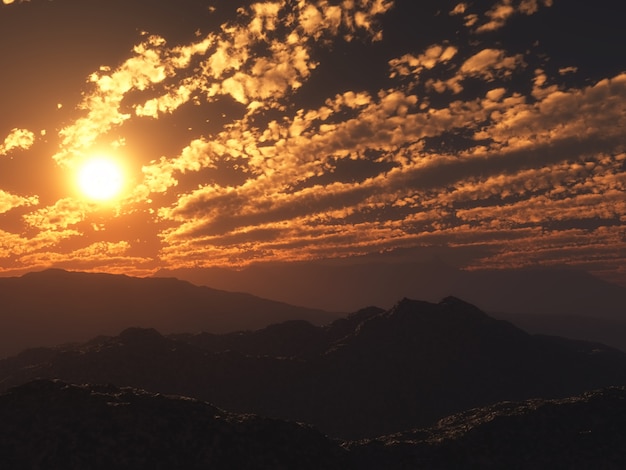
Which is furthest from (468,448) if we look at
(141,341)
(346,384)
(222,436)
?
(141,341)

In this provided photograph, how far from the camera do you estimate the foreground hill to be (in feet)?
256

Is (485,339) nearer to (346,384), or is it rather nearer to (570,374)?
(570,374)

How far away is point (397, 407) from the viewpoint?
78625mm

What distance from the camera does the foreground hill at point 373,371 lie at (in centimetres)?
7800

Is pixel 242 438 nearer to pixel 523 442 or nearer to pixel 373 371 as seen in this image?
pixel 523 442

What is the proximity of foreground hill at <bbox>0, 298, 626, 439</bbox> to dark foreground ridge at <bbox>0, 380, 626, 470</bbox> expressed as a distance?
31.8 meters

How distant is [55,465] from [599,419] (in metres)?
41.3

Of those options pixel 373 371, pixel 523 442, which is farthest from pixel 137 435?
pixel 373 371

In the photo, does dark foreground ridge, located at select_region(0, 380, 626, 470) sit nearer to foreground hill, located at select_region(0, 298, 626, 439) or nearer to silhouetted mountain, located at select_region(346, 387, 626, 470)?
silhouetted mountain, located at select_region(346, 387, 626, 470)

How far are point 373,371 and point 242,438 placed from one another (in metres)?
55.6

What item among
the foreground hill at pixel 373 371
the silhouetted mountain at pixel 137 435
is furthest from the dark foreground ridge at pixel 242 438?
the foreground hill at pixel 373 371

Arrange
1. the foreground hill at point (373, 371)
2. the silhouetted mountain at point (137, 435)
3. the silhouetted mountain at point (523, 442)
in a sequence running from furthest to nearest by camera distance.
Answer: the foreground hill at point (373, 371) < the silhouetted mountain at point (523, 442) < the silhouetted mountain at point (137, 435)

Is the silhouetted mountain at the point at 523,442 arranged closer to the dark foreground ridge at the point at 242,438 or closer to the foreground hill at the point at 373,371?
the dark foreground ridge at the point at 242,438

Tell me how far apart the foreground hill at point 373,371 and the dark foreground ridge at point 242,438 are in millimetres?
31758
